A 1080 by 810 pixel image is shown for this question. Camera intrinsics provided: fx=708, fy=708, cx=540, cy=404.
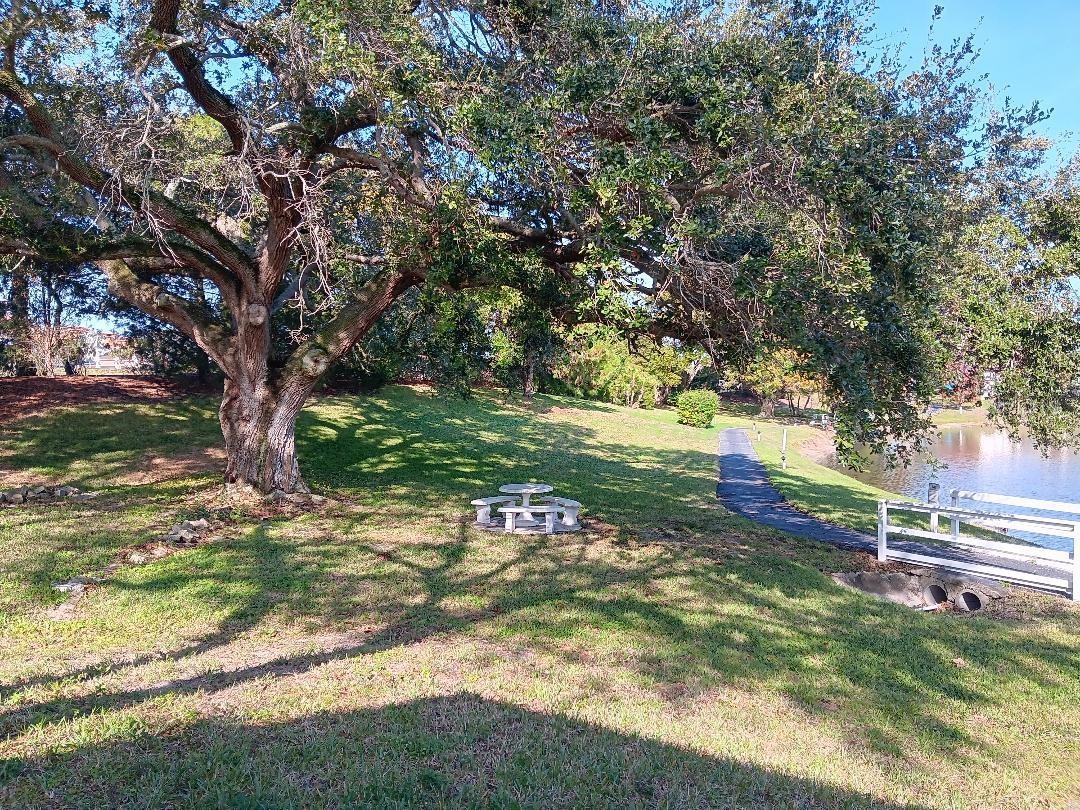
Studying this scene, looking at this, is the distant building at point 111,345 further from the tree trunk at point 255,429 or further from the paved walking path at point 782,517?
the paved walking path at point 782,517

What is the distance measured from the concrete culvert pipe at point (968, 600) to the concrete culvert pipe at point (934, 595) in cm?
16

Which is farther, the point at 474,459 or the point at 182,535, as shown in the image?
the point at 474,459

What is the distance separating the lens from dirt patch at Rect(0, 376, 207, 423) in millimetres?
15578

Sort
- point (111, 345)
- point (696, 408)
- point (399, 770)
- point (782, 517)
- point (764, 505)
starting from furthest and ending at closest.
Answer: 1. point (696, 408)
2. point (111, 345)
3. point (764, 505)
4. point (782, 517)
5. point (399, 770)

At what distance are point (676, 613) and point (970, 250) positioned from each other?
5.60m

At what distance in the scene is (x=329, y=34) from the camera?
685 centimetres

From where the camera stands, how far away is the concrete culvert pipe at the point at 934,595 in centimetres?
830

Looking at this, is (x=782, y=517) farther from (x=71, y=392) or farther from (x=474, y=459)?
(x=71, y=392)

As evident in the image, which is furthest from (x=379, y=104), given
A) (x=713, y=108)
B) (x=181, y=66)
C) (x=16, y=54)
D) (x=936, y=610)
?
(x=936, y=610)

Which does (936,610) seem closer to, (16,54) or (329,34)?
(329,34)

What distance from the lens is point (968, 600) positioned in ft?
27.1

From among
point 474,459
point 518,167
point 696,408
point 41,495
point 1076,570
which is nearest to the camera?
point 518,167

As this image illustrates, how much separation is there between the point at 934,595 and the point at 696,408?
24.7 meters

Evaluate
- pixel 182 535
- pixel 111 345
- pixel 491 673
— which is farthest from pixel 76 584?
pixel 111 345
